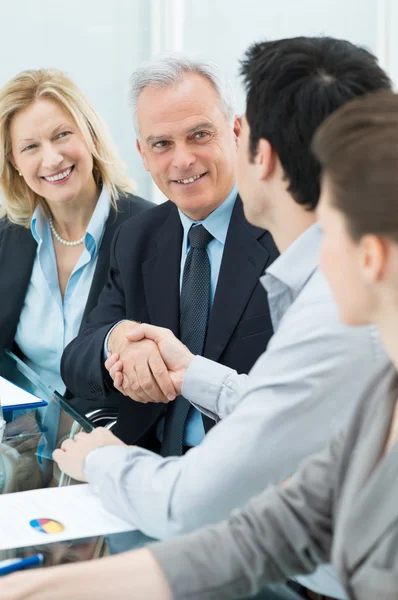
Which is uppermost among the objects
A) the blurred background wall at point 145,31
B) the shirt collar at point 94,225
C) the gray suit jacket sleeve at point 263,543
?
the blurred background wall at point 145,31

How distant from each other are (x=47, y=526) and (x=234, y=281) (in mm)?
1068

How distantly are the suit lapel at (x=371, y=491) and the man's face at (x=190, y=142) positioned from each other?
4.55 ft

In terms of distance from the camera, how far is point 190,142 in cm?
237

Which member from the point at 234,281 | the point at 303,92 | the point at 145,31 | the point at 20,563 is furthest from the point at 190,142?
the point at 145,31

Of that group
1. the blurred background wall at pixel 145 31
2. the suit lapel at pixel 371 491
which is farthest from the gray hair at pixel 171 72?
the blurred background wall at pixel 145 31

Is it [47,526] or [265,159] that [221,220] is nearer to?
[265,159]

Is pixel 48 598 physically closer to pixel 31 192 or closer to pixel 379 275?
pixel 379 275

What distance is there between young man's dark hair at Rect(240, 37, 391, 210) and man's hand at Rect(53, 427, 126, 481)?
0.58 meters

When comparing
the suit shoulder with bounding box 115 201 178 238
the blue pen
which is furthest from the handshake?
the blue pen

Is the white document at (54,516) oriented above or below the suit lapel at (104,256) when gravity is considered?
below

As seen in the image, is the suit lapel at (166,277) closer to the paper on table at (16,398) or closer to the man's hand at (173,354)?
the man's hand at (173,354)

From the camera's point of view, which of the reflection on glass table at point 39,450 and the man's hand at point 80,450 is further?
the man's hand at point 80,450

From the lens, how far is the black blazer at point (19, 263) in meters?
2.96

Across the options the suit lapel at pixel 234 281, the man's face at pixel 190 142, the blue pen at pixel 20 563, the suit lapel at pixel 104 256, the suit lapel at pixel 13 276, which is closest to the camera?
the blue pen at pixel 20 563
